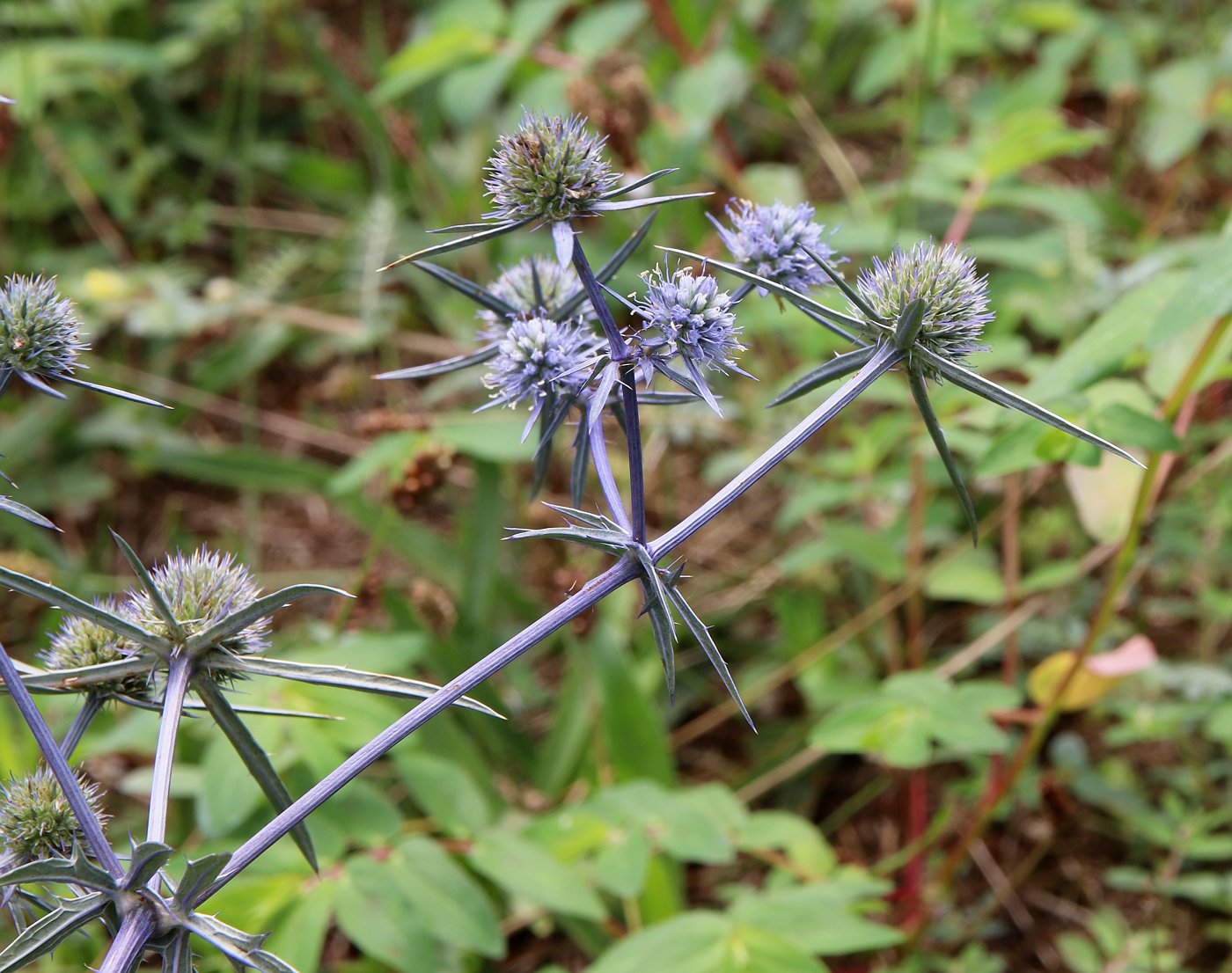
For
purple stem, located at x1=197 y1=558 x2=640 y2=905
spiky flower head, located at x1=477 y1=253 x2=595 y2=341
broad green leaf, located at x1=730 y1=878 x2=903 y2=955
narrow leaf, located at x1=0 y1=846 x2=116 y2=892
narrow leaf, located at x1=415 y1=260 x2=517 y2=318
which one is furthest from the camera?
broad green leaf, located at x1=730 y1=878 x2=903 y2=955

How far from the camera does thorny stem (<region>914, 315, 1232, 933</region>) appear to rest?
179 centimetres

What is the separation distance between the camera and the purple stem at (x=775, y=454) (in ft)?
3.30

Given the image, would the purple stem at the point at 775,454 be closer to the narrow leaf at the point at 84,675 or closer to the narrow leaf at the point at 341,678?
the narrow leaf at the point at 341,678

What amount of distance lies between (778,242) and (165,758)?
84cm

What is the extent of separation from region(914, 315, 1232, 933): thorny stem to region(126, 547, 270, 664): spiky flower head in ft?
4.13

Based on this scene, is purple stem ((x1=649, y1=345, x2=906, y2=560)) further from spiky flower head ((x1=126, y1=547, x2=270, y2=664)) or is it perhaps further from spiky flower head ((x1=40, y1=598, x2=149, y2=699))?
spiky flower head ((x1=40, y1=598, x2=149, y2=699))

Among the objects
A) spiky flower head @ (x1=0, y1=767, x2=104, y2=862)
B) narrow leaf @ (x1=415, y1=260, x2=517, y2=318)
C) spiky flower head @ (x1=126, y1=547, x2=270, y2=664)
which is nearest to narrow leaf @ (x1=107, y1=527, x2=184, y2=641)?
spiky flower head @ (x1=126, y1=547, x2=270, y2=664)

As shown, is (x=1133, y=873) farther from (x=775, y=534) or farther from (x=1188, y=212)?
(x=1188, y=212)

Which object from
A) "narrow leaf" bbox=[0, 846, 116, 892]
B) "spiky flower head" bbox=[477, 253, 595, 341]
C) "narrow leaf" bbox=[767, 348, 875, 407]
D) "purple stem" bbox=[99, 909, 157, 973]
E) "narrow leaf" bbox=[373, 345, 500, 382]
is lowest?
"purple stem" bbox=[99, 909, 157, 973]

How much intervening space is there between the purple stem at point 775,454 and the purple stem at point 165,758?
0.47 metres

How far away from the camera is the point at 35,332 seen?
1.10 metres

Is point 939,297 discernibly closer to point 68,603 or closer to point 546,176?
point 546,176

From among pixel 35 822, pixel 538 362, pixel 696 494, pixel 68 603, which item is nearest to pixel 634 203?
pixel 538 362

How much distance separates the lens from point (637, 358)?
1079mm
